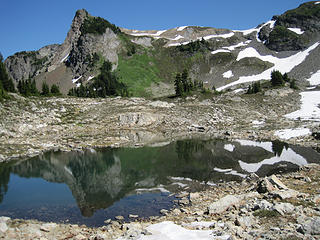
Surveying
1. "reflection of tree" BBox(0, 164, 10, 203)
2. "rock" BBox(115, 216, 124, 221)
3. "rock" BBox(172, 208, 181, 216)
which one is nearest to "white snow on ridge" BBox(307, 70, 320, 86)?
"rock" BBox(172, 208, 181, 216)

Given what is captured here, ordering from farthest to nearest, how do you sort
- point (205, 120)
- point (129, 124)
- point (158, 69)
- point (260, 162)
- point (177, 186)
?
point (158, 69)
point (205, 120)
point (129, 124)
point (260, 162)
point (177, 186)

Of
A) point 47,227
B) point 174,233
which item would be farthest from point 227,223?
point 47,227

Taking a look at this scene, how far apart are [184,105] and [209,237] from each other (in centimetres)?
5850

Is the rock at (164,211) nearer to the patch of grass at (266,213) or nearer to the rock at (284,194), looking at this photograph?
the patch of grass at (266,213)

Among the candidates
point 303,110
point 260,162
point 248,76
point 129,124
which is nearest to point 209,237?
point 260,162

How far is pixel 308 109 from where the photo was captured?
66000 millimetres

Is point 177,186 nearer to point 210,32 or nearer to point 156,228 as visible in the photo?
point 156,228

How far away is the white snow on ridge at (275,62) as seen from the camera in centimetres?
12479

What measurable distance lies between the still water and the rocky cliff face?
85988 millimetres

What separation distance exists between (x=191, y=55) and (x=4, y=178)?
14378 centimetres

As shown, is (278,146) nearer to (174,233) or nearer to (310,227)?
(310,227)

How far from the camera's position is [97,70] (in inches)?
5266

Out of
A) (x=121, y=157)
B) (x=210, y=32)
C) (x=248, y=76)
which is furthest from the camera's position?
(x=210, y=32)

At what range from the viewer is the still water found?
1802cm
